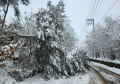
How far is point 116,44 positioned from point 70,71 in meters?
14.8

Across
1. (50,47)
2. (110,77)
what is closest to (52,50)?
(50,47)

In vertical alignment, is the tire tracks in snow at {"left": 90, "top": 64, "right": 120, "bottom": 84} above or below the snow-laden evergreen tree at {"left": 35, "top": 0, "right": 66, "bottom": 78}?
below

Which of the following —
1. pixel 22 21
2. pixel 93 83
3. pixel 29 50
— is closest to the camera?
pixel 93 83

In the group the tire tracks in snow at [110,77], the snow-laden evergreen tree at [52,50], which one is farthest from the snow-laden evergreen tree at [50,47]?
the tire tracks in snow at [110,77]

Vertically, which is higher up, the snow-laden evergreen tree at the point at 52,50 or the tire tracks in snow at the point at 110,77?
the snow-laden evergreen tree at the point at 52,50

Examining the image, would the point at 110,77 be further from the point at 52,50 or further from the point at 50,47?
the point at 50,47

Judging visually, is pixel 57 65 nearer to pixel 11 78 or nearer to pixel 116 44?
pixel 11 78

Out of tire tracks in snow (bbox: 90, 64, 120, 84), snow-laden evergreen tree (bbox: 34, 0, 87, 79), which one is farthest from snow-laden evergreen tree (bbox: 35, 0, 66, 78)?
tire tracks in snow (bbox: 90, 64, 120, 84)

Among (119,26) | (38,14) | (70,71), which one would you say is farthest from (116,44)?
(38,14)

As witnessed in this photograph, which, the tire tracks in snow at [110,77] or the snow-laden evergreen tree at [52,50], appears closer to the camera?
the tire tracks in snow at [110,77]

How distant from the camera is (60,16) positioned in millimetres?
8312

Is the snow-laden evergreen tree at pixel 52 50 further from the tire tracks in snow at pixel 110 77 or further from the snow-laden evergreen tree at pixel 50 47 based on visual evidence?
the tire tracks in snow at pixel 110 77

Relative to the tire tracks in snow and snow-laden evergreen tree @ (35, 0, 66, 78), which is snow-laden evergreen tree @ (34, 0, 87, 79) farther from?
the tire tracks in snow

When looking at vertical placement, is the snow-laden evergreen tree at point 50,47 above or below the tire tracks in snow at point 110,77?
above
